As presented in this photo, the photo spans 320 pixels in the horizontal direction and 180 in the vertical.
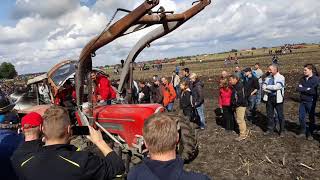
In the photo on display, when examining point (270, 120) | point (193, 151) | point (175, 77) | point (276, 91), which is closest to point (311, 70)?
point (276, 91)

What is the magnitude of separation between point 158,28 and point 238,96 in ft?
10.8

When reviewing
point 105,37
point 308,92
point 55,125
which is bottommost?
point 308,92

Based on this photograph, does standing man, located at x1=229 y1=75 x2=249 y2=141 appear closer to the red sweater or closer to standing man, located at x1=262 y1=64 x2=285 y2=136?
the red sweater

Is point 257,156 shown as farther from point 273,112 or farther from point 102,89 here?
point 102,89

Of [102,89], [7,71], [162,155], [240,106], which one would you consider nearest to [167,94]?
[240,106]

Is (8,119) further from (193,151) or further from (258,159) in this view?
(258,159)

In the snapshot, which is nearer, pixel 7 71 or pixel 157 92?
pixel 157 92

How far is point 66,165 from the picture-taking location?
2.66 metres

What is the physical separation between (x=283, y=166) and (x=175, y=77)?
994 cm

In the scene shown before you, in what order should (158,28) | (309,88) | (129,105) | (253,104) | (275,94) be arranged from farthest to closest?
1. (253,104)
2. (275,94)
3. (309,88)
4. (129,105)
5. (158,28)

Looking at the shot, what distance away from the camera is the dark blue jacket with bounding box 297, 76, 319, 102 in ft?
27.5

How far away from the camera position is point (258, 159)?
7.64 meters

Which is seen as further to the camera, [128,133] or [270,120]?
[270,120]

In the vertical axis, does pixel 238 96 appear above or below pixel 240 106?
above
